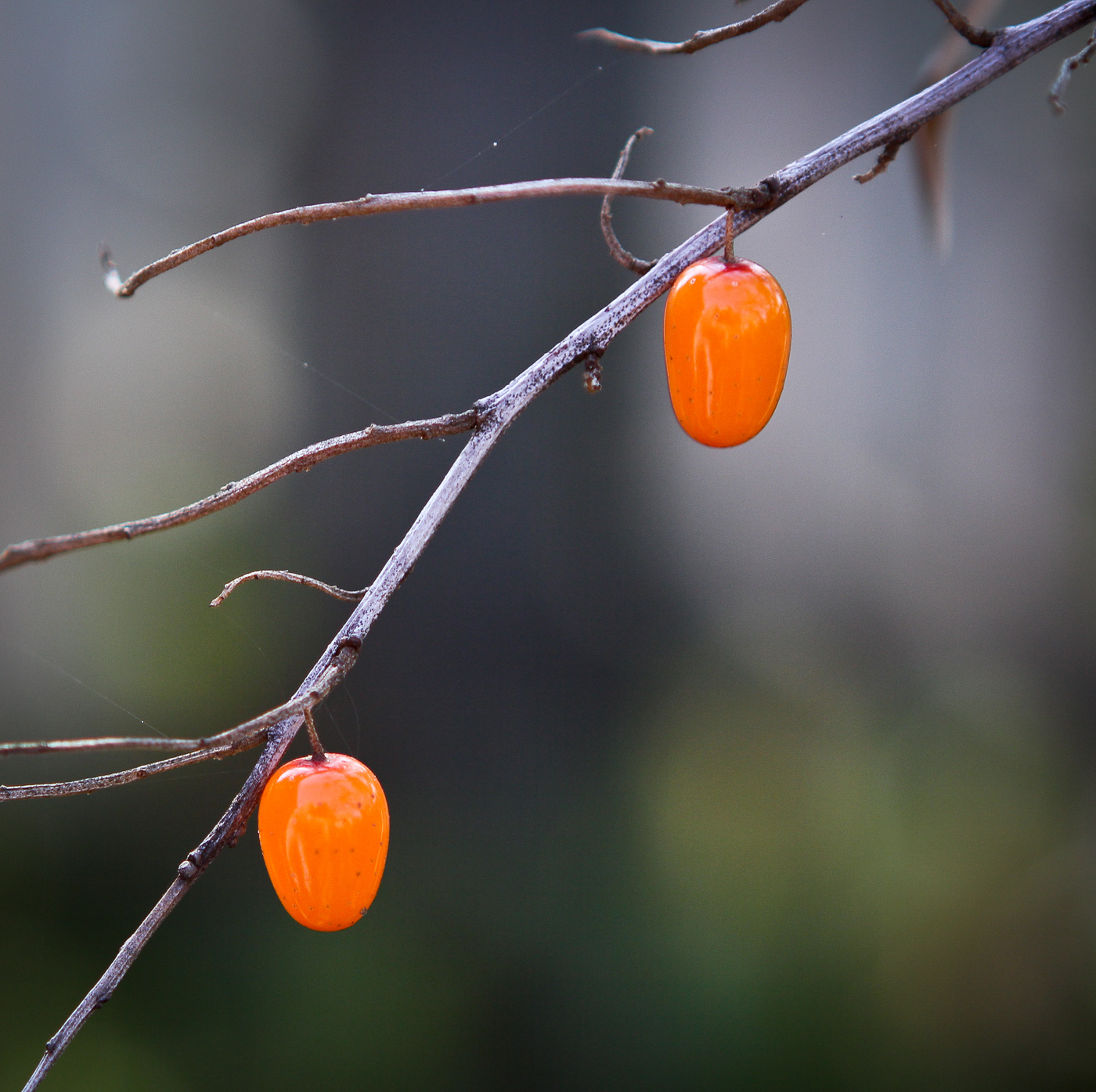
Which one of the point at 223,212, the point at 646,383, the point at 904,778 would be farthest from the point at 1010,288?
the point at 223,212

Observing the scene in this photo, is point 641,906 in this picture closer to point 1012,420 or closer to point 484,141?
point 1012,420

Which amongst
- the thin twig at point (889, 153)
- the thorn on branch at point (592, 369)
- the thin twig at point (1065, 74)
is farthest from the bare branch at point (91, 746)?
the thin twig at point (1065, 74)

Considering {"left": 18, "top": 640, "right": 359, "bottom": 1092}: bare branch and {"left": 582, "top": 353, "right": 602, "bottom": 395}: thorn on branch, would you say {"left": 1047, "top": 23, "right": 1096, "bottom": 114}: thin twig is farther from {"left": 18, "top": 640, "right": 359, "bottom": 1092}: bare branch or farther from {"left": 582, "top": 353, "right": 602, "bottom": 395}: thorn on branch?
{"left": 18, "top": 640, "right": 359, "bottom": 1092}: bare branch

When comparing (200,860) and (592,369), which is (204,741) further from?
(592,369)

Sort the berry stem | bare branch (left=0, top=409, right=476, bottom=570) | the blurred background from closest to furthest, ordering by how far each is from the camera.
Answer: bare branch (left=0, top=409, right=476, bottom=570) → the berry stem → the blurred background

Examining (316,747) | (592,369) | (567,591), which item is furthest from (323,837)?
(567,591)

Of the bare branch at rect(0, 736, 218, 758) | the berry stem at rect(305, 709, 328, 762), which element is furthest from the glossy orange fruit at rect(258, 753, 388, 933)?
the bare branch at rect(0, 736, 218, 758)
